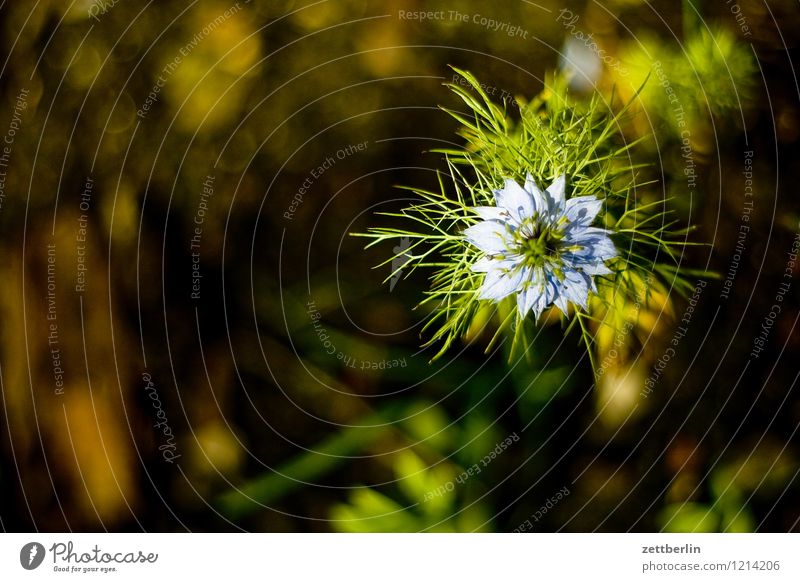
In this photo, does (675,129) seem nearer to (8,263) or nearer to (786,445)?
(786,445)

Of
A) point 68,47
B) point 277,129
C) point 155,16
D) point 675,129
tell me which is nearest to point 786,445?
point 675,129

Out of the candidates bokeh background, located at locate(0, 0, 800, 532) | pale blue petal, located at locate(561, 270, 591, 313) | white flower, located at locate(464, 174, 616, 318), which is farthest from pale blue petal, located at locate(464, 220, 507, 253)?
bokeh background, located at locate(0, 0, 800, 532)

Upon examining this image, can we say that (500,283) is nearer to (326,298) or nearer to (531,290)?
(531,290)
